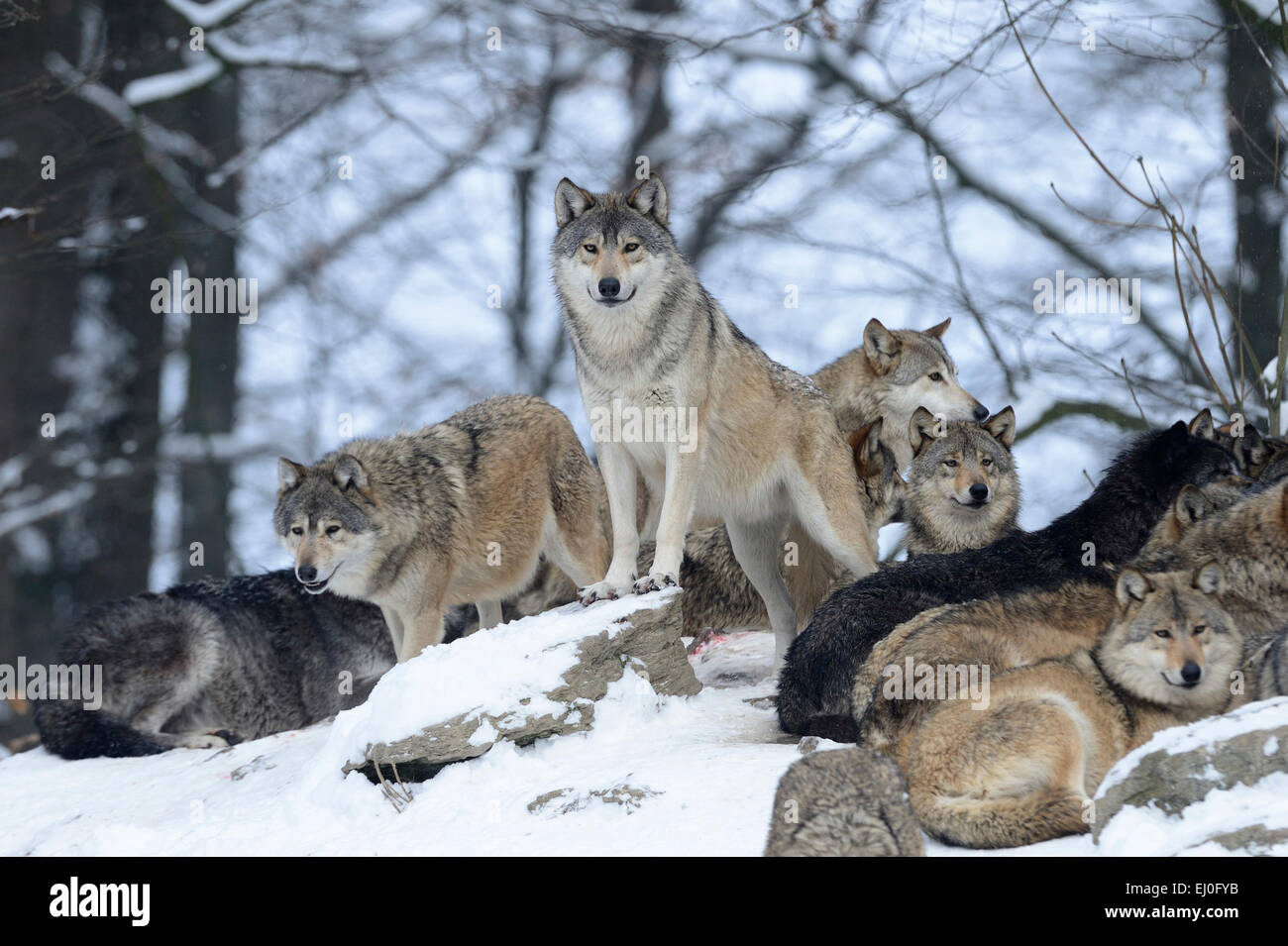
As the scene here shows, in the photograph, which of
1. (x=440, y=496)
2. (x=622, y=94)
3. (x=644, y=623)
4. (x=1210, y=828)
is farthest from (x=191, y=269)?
(x=1210, y=828)

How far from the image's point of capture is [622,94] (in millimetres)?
17016

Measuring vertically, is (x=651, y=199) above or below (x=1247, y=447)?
above

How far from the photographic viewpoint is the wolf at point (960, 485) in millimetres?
8891

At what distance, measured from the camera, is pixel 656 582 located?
7.95 metres

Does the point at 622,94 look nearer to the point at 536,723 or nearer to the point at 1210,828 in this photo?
the point at 536,723

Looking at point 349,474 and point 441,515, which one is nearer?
point 349,474

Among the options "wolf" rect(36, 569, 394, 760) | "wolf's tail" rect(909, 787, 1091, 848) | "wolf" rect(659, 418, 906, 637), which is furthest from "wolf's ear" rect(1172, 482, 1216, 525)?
"wolf" rect(36, 569, 394, 760)

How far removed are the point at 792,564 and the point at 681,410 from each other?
6.33ft

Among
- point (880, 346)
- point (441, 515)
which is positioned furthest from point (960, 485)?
point (441, 515)

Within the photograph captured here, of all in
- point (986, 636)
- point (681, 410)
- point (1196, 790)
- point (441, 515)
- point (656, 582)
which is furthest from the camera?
point (441, 515)

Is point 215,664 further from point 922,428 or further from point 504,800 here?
point 922,428

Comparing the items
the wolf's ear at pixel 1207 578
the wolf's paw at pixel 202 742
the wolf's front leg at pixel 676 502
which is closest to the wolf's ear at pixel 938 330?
the wolf's front leg at pixel 676 502

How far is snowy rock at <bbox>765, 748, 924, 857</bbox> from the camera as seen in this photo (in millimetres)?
4789

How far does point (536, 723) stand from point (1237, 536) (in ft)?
12.6
